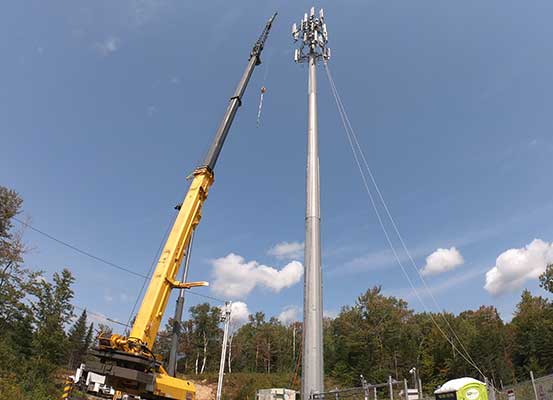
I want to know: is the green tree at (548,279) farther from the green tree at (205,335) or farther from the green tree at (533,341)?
the green tree at (205,335)

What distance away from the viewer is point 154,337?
1116 centimetres

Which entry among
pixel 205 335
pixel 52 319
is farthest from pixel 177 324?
pixel 205 335

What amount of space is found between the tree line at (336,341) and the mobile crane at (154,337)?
21.0 metres

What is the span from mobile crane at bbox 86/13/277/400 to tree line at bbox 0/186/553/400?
68.9 feet

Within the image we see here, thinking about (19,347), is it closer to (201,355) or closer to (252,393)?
(252,393)

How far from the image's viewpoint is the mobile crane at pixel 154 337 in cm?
988

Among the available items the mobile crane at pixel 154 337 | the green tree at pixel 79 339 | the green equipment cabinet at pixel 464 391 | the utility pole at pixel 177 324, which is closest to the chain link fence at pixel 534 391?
the green equipment cabinet at pixel 464 391

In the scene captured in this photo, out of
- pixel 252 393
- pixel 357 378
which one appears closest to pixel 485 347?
pixel 357 378

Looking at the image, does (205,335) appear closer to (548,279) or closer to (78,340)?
(78,340)

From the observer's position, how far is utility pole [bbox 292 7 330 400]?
40.9ft

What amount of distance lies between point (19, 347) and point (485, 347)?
212 ft

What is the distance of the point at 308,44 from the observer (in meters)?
20.7

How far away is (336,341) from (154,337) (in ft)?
253

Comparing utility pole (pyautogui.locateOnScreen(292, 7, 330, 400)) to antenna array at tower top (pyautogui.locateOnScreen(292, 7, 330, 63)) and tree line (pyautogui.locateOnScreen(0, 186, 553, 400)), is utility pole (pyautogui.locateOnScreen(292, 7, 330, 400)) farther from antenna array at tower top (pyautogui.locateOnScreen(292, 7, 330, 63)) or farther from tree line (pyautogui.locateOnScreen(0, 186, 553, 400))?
tree line (pyautogui.locateOnScreen(0, 186, 553, 400))
